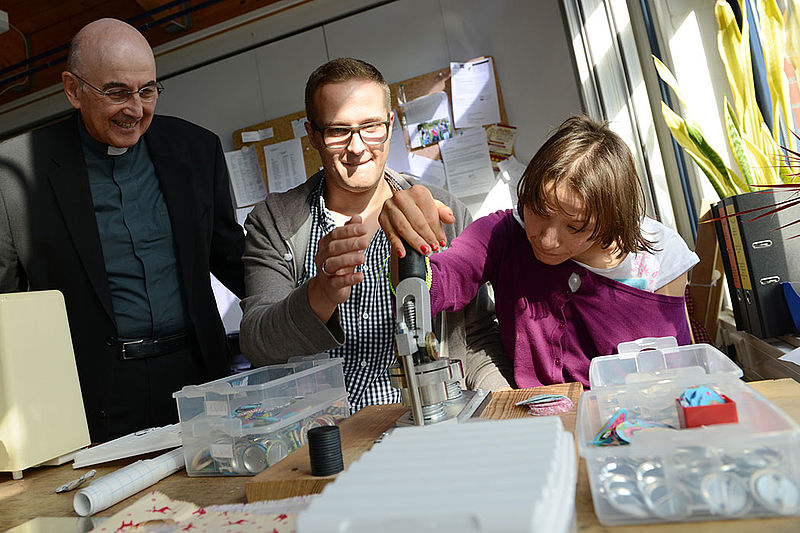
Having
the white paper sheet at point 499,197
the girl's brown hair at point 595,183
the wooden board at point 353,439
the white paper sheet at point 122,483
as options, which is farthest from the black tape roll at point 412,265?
the white paper sheet at point 499,197

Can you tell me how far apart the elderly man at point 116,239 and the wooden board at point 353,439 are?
923 mm

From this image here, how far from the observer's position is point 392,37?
3354 millimetres

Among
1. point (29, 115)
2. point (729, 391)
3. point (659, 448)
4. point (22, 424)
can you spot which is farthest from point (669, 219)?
point (29, 115)

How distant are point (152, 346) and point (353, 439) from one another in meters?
1.05

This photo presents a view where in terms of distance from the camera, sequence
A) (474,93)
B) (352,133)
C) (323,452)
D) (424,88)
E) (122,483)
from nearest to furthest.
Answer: (323,452), (122,483), (352,133), (474,93), (424,88)

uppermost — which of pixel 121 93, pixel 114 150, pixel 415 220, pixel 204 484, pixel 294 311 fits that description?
pixel 121 93

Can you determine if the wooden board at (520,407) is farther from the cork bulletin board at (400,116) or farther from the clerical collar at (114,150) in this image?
the cork bulletin board at (400,116)

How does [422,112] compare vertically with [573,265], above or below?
above

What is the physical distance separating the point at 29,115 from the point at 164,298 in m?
3.44

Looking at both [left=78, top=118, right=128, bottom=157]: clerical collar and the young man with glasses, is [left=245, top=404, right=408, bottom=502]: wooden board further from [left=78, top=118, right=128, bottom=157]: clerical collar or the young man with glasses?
[left=78, top=118, right=128, bottom=157]: clerical collar

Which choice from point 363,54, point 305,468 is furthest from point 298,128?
point 305,468

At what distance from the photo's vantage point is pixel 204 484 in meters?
0.94

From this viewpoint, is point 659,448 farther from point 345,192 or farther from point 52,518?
point 345,192

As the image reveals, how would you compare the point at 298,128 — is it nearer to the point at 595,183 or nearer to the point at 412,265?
the point at 595,183
